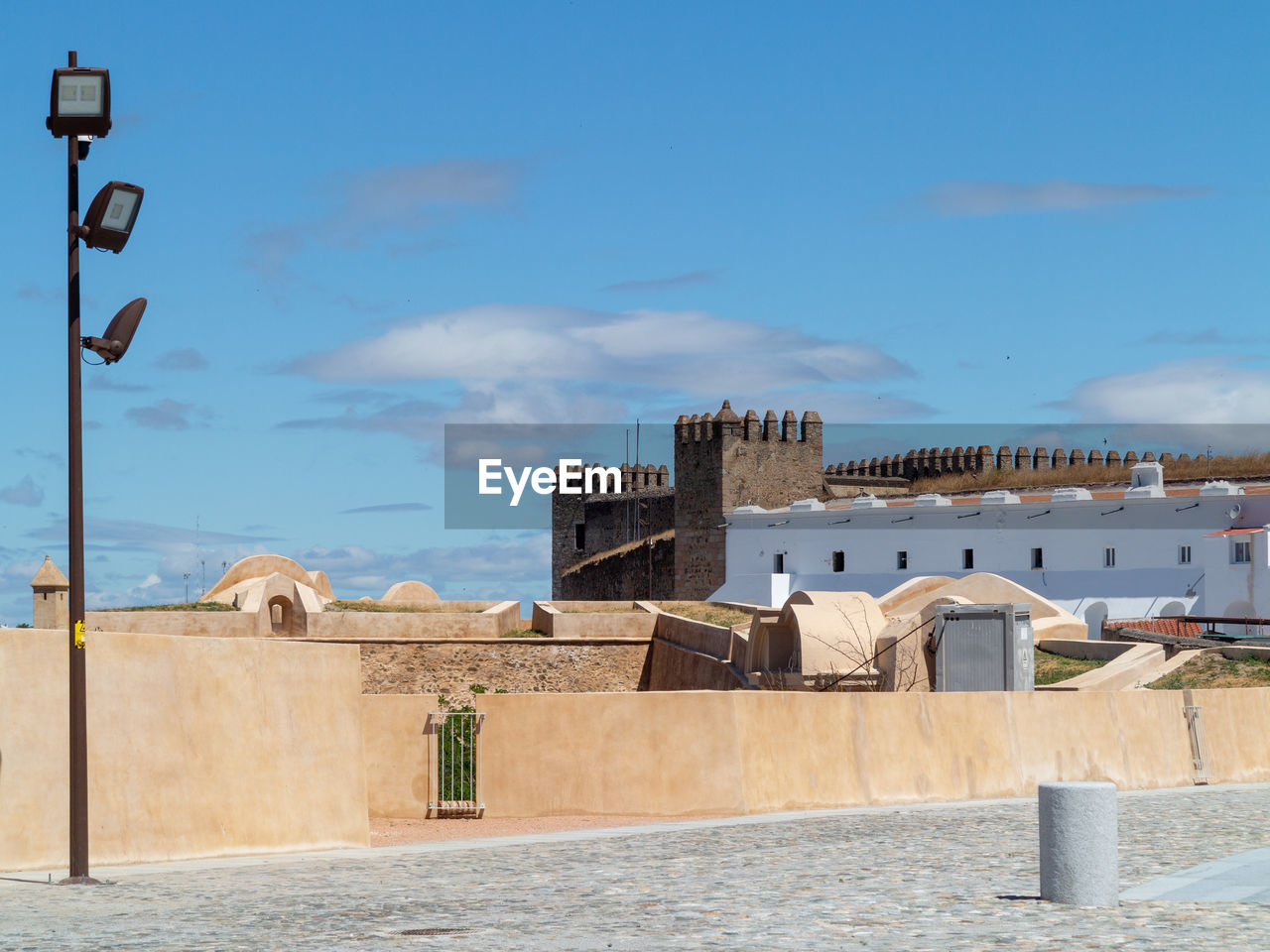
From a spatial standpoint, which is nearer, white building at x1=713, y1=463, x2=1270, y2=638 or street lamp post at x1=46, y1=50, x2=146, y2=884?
street lamp post at x1=46, y1=50, x2=146, y2=884

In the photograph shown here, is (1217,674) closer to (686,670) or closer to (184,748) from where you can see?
(686,670)

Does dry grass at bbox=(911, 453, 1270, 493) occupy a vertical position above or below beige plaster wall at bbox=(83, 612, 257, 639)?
above

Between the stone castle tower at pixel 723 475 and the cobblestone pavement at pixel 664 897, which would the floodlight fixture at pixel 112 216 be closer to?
the cobblestone pavement at pixel 664 897

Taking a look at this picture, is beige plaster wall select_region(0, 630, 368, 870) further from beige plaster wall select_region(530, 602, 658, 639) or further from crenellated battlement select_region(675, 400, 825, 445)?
crenellated battlement select_region(675, 400, 825, 445)

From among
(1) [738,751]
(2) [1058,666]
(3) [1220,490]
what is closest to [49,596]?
(2) [1058,666]

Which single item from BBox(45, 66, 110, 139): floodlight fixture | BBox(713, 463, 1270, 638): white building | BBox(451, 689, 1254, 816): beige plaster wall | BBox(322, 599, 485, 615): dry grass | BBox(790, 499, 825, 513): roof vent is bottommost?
BBox(451, 689, 1254, 816): beige plaster wall

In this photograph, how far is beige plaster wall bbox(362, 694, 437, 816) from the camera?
51.1ft

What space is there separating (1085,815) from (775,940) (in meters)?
1.99

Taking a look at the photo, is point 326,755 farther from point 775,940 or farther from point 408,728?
point 775,940

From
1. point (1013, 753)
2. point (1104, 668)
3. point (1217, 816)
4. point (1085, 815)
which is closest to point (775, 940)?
point (1085, 815)

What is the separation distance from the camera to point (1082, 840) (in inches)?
326

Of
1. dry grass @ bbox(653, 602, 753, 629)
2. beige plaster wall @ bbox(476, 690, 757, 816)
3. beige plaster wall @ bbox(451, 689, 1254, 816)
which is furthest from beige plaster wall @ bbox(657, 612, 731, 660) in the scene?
beige plaster wall @ bbox(476, 690, 757, 816)

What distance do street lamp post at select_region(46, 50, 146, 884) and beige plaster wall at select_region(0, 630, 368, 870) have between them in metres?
0.61

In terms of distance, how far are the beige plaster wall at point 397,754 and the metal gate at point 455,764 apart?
15 centimetres
